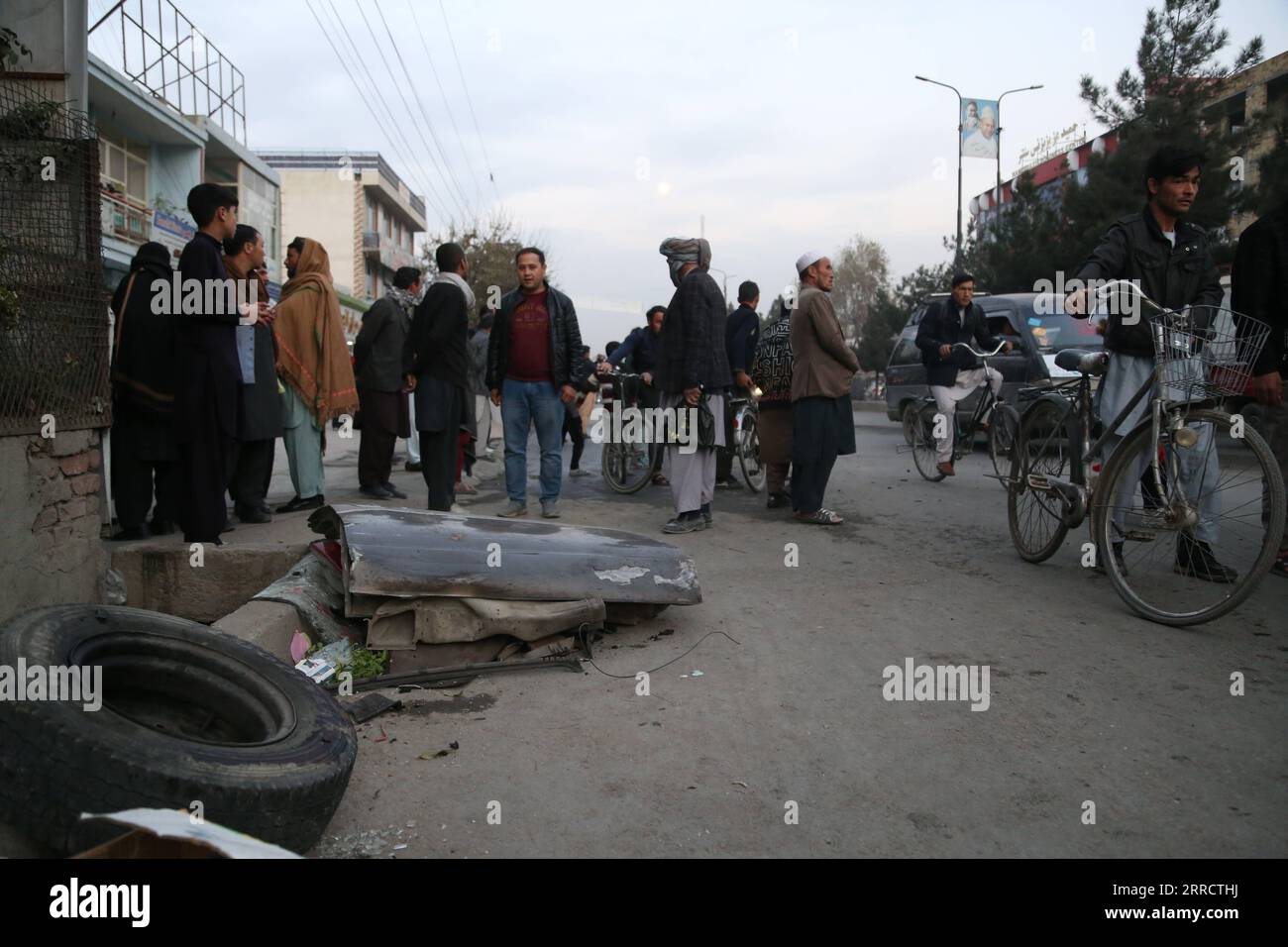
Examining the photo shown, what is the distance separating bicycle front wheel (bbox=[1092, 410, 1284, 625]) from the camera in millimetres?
4086

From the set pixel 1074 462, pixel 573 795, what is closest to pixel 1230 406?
pixel 1074 462

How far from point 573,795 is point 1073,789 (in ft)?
4.46

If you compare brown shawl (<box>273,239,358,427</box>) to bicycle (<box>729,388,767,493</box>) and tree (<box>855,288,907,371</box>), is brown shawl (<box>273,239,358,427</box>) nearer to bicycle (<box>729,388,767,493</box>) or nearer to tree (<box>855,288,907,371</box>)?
bicycle (<box>729,388,767,493</box>)

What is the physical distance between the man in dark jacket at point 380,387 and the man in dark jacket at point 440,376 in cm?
121

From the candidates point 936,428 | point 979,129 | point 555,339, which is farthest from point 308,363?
point 979,129

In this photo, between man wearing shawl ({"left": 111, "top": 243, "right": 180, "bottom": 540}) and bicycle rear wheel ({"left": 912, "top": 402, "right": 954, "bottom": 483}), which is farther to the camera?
bicycle rear wheel ({"left": 912, "top": 402, "right": 954, "bottom": 483})

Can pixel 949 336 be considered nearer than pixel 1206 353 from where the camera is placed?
No

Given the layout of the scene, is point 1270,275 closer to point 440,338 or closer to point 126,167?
point 440,338

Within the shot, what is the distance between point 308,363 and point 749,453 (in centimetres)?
414

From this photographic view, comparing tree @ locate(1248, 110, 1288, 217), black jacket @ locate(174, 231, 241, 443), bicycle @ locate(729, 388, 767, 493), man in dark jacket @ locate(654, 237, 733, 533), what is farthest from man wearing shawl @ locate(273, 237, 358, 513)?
tree @ locate(1248, 110, 1288, 217)

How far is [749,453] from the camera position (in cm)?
936

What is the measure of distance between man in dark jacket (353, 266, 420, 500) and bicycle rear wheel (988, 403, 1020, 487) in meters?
4.62

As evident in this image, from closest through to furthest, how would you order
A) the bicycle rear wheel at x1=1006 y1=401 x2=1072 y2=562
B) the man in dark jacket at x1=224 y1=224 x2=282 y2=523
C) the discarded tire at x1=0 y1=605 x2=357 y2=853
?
the discarded tire at x1=0 y1=605 x2=357 y2=853 → the bicycle rear wheel at x1=1006 y1=401 x2=1072 y2=562 → the man in dark jacket at x1=224 y1=224 x2=282 y2=523

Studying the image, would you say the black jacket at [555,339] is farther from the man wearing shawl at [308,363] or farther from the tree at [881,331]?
the tree at [881,331]
